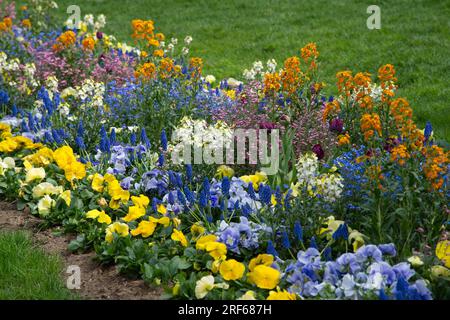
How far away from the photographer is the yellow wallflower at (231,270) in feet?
12.6

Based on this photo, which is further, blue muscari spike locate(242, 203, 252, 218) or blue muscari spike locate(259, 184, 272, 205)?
blue muscari spike locate(242, 203, 252, 218)

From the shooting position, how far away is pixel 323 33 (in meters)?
9.94

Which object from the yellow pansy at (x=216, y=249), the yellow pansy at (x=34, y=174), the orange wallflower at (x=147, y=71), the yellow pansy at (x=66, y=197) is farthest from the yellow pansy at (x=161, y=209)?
the orange wallflower at (x=147, y=71)

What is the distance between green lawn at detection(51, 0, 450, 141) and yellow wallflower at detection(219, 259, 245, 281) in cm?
326

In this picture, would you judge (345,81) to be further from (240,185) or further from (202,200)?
(202,200)

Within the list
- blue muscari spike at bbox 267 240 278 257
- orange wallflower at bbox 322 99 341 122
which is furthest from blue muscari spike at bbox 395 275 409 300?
orange wallflower at bbox 322 99 341 122

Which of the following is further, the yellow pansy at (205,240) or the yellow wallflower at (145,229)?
the yellow wallflower at (145,229)

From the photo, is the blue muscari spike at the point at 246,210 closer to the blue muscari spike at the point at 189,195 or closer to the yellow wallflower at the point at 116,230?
the blue muscari spike at the point at 189,195

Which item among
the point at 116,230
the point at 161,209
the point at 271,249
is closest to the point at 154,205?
the point at 161,209

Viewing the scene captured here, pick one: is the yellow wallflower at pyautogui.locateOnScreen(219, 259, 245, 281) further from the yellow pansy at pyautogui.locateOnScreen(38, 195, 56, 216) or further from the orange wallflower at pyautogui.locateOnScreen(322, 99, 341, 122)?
the yellow pansy at pyautogui.locateOnScreen(38, 195, 56, 216)

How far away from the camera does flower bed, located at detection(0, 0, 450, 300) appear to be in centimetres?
380

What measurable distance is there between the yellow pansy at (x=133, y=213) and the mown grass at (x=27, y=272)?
544 millimetres

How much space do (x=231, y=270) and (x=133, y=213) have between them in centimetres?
104

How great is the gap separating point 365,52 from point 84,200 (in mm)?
5192
